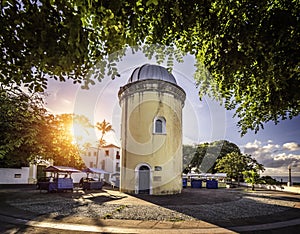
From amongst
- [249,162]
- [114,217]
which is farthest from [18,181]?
[249,162]

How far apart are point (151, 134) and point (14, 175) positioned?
818 inches

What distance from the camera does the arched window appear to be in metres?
19.5

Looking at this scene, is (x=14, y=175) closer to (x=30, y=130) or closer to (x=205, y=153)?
(x=30, y=130)

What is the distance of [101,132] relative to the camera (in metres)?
56.4

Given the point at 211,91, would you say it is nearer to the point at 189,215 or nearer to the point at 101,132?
→ the point at 189,215

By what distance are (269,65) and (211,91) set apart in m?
2.46

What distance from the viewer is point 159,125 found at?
19.7 m

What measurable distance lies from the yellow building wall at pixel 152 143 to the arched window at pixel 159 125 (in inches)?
10.5

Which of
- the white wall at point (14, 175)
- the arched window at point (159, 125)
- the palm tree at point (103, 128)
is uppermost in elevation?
the palm tree at point (103, 128)

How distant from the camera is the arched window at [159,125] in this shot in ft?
64.0

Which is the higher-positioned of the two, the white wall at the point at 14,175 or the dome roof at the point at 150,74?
the dome roof at the point at 150,74

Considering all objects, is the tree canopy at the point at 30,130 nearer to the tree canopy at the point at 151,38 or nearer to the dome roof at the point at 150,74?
the tree canopy at the point at 151,38

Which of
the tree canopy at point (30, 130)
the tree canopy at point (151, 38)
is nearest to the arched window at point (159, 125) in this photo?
the tree canopy at point (30, 130)

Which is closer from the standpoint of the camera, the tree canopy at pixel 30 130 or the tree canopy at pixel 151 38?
the tree canopy at pixel 151 38
